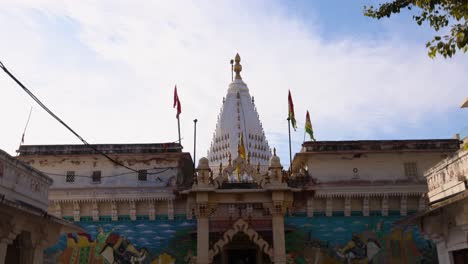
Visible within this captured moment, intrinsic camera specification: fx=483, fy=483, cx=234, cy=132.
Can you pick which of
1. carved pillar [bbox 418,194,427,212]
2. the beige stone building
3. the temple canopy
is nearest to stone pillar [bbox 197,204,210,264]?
the beige stone building

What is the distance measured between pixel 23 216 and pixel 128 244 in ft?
33.8

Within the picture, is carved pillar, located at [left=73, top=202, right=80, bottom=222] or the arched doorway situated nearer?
the arched doorway

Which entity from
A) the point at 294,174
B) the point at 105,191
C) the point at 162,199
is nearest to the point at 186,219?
the point at 162,199

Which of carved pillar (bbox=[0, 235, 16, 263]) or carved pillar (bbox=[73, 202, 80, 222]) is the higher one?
carved pillar (bbox=[73, 202, 80, 222])

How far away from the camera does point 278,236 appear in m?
18.9

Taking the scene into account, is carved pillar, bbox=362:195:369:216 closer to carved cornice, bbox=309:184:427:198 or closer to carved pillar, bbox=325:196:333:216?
carved cornice, bbox=309:184:427:198

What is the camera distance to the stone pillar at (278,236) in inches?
733

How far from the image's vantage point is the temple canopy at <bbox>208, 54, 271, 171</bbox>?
38009 mm

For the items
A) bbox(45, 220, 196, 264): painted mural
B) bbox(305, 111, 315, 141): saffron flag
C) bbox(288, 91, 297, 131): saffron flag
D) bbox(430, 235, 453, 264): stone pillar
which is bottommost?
bbox(430, 235, 453, 264): stone pillar

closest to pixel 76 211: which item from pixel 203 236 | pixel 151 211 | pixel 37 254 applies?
pixel 151 211

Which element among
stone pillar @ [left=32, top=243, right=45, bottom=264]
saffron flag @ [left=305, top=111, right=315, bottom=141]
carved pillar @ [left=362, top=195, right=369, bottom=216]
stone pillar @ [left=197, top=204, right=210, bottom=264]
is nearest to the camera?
stone pillar @ [left=32, top=243, right=45, bottom=264]

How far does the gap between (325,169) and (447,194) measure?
9.84 metres

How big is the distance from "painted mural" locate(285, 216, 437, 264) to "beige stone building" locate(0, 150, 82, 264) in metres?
11.2

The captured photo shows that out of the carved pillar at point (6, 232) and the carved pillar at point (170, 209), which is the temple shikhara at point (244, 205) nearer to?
the carved pillar at point (170, 209)
